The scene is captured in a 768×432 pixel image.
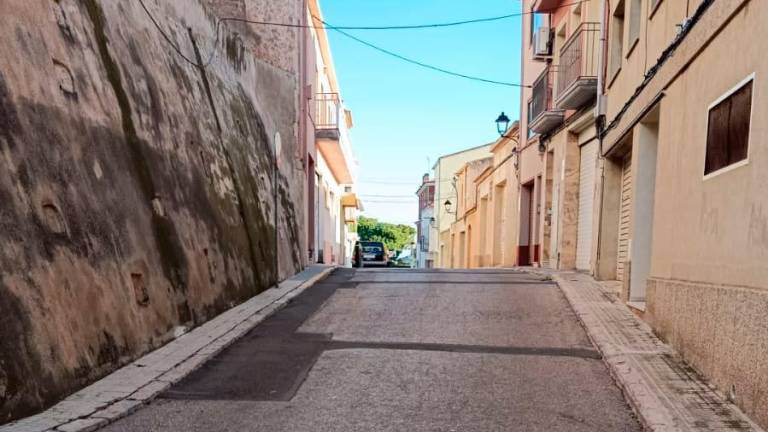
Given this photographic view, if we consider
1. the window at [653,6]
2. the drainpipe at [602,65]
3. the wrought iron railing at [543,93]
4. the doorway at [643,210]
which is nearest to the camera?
the window at [653,6]

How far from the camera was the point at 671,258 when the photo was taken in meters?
6.02

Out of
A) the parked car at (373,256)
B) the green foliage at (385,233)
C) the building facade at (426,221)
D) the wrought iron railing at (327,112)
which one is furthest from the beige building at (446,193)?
the green foliage at (385,233)

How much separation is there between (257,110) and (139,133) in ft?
19.5

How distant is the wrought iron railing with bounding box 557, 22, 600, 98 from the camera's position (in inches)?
477

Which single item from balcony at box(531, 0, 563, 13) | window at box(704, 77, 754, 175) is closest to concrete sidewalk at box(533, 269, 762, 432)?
window at box(704, 77, 754, 175)

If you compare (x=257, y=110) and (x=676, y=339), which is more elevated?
(x=257, y=110)

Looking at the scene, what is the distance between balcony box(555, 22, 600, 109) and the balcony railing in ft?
26.3

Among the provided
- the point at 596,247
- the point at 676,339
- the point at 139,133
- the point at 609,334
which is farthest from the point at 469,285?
the point at 139,133

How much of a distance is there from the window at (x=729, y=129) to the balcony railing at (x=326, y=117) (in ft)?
47.3

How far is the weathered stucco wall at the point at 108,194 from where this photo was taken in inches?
155

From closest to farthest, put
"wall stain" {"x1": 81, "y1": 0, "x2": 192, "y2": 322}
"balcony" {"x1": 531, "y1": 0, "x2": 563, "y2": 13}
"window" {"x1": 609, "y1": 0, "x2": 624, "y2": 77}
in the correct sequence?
"wall stain" {"x1": 81, "y1": 0, "x2": 192, "y2": 322}
"window" {"x1": 609, "y1": 0, "x2": 624, "y2": 77}
"balcony" {"x1": 531, "y1": 0, "x2": 563, "y2": 13}

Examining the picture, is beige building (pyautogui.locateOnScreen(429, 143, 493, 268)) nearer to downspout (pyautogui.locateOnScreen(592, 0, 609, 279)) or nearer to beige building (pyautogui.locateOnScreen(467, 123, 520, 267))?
beige building (pyautogui.locateOnScreen(467, 123, 520, 267))

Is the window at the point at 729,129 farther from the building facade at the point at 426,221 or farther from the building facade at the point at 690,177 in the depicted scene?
the building facade at the point at 426,221

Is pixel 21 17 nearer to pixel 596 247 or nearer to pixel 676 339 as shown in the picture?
pixel 676 339
